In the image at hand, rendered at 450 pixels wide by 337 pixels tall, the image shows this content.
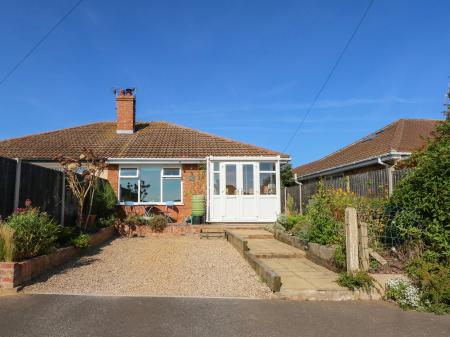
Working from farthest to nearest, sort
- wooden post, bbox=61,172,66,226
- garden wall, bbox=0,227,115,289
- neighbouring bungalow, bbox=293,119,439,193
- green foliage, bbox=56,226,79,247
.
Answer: neighbouring bungalow, bbox=293,119,439,193 < wooden post, bbox=61,172,66,226 < green foliage, bbox=56,226,79,247 < garden wall, bbox=0,227,115,289

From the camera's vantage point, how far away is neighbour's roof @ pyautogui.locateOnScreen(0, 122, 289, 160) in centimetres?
1688

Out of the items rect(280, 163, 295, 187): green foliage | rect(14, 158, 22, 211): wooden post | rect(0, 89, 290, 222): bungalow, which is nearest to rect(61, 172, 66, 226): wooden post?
rect(14, 158, 22, 211): wooden post

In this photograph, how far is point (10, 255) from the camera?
647cm

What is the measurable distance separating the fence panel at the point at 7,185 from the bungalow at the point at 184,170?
770 centimetres

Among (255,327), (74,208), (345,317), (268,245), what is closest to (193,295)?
(255,327)

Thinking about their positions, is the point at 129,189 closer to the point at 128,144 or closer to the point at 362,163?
the point at 128,144

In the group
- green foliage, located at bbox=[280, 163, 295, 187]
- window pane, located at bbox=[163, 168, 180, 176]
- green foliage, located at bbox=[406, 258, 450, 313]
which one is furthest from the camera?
green foliage, located at bbox=[280, 163, 295, 187]

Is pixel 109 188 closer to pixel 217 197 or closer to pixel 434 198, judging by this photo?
pixel 217 197

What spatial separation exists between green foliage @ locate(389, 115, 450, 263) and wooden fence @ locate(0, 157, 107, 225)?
7438 mm

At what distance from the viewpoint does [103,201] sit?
14164 millimetres

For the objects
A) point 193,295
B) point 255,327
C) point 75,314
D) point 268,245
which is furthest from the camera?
point 268,245

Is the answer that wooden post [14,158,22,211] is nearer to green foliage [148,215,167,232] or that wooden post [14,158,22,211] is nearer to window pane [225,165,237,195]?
green foliage [148,215,167,232]

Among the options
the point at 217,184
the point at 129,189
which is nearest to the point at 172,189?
the point at 129,189

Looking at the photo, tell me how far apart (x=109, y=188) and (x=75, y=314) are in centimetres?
1058
